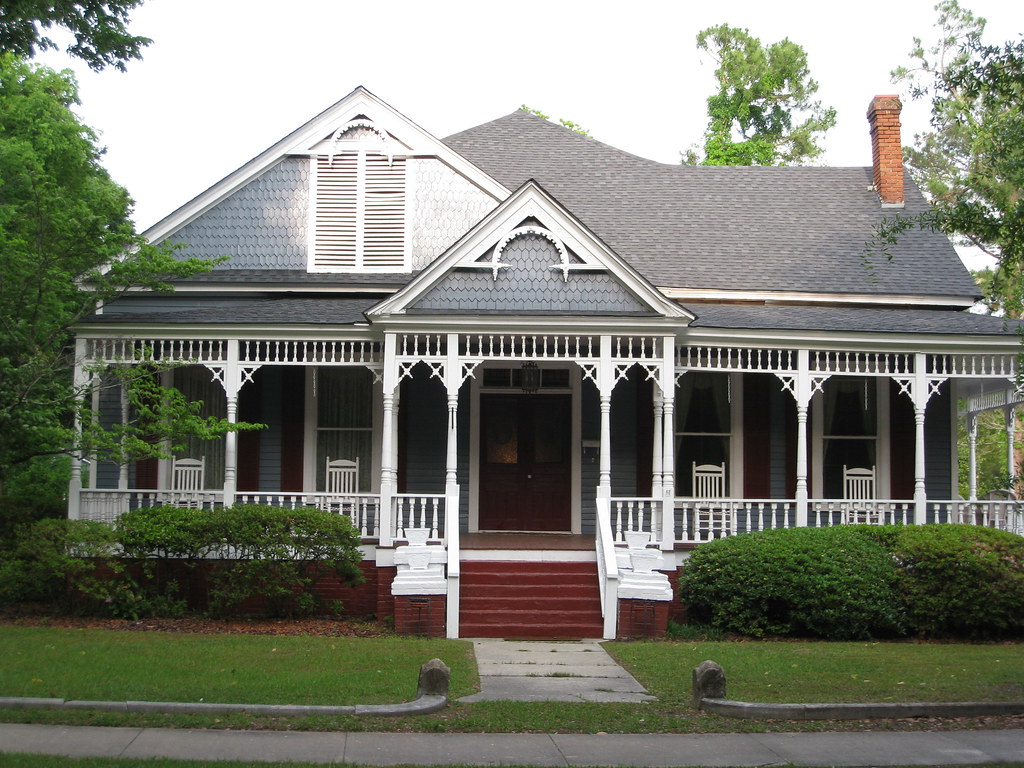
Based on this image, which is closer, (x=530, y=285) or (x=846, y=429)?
(x=530, y=285)

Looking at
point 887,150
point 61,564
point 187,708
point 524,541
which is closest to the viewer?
point 187,708

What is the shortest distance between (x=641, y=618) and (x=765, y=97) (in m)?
32.3

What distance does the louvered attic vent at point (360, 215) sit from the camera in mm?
18453

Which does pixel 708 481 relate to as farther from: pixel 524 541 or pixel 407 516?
pixel 407 516

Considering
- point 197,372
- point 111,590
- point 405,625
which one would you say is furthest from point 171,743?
point 197,372

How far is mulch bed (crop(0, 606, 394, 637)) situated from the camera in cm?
1371

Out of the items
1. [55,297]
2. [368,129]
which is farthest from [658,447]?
[55,297]

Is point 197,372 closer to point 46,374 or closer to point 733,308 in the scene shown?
point 46,374

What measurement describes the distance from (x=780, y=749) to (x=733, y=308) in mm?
11018

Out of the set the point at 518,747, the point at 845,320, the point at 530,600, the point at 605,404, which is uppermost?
the point at 845,320

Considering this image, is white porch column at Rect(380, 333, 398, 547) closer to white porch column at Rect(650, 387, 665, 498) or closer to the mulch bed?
the mulch bed

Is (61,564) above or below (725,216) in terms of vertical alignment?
below

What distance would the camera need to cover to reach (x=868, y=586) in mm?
13672

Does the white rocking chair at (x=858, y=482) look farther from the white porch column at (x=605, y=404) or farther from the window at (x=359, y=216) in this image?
the window at (x=359, y=216)
